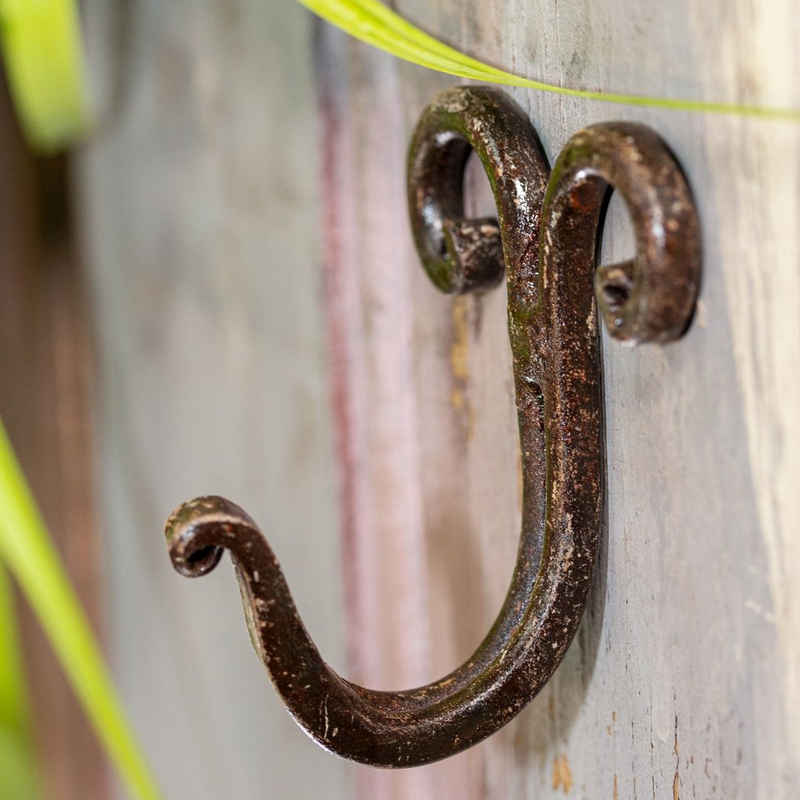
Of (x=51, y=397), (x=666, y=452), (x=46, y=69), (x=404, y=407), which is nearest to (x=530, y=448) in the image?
(x=666, y=452)

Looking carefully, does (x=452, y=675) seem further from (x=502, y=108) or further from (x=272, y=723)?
(x=272, y=723)

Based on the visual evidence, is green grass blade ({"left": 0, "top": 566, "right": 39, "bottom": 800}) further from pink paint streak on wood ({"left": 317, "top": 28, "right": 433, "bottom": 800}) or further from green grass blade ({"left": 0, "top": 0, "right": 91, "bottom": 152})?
green grass blade ({"left": 0, "top": 0, "right": 91, "bottom": 152})

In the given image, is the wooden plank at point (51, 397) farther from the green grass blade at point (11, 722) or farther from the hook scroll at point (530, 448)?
the hook scroll at point (530, 448)

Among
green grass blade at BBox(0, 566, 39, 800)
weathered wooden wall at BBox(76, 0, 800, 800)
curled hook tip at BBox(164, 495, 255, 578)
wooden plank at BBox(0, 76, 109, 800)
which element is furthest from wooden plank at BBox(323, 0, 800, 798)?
wooden plank at BBox(0, 76, 109, 800)

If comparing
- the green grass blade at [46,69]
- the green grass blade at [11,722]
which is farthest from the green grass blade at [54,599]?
the green grass blade at [46,69]

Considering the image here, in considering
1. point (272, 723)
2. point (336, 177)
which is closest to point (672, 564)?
point (336, 177)
